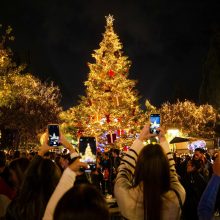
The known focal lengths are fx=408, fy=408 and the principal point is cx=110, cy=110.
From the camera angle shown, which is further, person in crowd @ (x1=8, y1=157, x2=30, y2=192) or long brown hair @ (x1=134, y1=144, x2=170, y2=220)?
person in crowd @ (x1=8, y1=157, x2=30, y2=192)

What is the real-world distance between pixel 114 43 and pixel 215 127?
31.7 meters

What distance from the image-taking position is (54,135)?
4.87 metres

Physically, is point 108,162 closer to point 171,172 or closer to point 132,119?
point 171,172

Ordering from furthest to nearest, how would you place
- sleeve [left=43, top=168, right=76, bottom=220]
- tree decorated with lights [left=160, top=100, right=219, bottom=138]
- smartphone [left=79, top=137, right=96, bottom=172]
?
tree decorated with lights [left=160, top=100, right=219, bottom=138]
smartphone [left=79, top=137, right=96, bottom=172]
sleeve [left=43, top=168, right=76, bottom=220]

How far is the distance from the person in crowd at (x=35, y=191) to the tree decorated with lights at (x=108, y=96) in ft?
102

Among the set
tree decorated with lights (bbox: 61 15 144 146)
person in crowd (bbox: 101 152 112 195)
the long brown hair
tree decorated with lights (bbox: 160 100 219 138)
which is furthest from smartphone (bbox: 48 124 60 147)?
tree decorated with lights (bbox: 160 100 219 138)

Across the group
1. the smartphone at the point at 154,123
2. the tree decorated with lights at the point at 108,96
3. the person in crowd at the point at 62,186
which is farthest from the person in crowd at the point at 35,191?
the tree decorated with lights at the point at 108,96

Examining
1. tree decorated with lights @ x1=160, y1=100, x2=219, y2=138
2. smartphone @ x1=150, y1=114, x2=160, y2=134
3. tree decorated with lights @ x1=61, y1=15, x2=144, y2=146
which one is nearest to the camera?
smartphone @ x1=150, y1=114, x2=160, y2=134

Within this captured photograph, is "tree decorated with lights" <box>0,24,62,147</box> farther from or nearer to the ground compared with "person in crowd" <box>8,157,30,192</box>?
farther from the ground

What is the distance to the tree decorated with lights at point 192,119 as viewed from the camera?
204 feet

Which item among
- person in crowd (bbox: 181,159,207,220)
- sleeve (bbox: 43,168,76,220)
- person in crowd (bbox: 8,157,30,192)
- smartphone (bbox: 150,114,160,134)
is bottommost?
person in crowd (bbox: 181,159,207,220)

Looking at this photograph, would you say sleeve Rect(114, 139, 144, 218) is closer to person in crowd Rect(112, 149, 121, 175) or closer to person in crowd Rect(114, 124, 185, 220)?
person in crowd Rect(114, 124, 185, 220)

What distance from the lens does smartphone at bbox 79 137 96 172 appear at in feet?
21.9

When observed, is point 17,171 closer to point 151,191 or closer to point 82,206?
point 151,191
